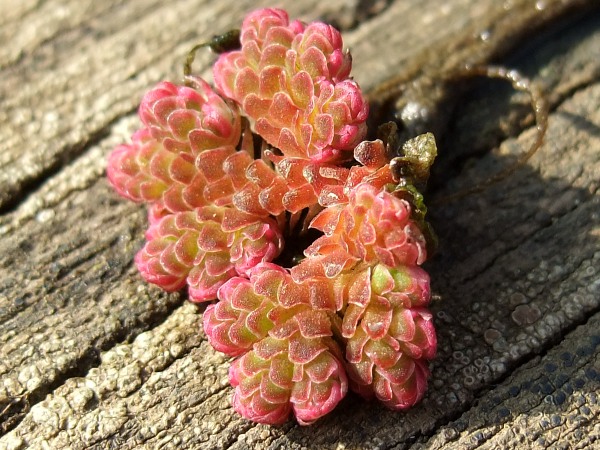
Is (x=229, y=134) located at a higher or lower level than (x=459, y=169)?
higher

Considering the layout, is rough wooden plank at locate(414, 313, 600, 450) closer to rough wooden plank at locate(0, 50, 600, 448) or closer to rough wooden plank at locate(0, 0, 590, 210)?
rough wooden plank at locate(0, 50, 600, 448)

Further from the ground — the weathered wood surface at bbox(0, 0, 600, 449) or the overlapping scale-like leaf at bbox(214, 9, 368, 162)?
the overlapping scale-like leaf at bbox(214, 9, 368, 162)

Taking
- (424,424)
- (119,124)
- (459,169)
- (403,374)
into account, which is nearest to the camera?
(403,374)

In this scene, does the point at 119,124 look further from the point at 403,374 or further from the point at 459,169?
the point at 403,374

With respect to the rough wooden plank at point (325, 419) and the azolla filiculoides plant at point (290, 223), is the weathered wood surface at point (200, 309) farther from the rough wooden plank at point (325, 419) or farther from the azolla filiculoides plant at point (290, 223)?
the azolla filiculoides plant at point (290, 223)

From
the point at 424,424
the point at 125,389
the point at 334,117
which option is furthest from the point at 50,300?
the point at 424,424

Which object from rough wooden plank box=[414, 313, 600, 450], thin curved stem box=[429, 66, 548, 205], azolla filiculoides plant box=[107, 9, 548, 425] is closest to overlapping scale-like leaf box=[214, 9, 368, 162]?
azolla filiculoides plant box=[107, 9, 548, 425]

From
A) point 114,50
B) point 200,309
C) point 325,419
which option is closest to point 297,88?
Answer: point 200,309
